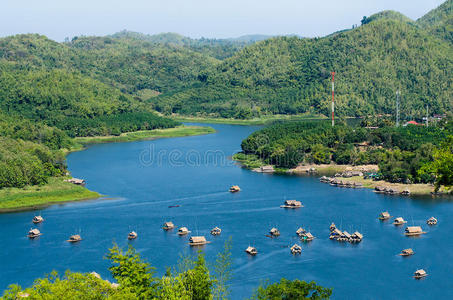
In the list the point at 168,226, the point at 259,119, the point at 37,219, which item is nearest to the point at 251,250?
the point at 168,226

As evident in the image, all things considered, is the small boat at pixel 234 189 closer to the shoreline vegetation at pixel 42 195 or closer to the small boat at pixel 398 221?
the shoreline vegetation at pixel 42 195

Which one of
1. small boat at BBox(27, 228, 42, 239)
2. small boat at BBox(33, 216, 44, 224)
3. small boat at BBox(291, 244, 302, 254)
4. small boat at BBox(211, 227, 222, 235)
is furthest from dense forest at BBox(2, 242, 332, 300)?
small boat at BBox(33, 216, 44, 224)

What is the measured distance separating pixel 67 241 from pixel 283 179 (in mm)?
29580

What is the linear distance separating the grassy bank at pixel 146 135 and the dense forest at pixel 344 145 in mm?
30187

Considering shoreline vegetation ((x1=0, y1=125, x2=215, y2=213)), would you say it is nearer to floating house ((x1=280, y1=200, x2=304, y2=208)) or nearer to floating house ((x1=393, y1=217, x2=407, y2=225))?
floating house ((x1=280, y1=200, x2=304, y2=208))

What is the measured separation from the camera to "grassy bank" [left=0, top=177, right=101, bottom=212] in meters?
57.9

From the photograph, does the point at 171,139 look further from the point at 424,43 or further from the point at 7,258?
the point at 424,43

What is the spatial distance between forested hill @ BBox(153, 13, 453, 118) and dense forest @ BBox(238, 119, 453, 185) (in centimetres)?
5388

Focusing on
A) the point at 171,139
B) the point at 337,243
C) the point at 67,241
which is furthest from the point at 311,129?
the point at 67,241

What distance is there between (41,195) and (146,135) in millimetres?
54640

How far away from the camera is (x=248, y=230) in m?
49.8

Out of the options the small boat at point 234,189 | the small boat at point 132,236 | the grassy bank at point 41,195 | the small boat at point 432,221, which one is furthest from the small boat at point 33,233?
the small boat at point 432,221

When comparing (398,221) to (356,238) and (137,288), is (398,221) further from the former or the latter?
(137,288)

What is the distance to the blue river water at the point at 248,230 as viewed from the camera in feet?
134
